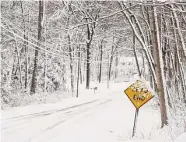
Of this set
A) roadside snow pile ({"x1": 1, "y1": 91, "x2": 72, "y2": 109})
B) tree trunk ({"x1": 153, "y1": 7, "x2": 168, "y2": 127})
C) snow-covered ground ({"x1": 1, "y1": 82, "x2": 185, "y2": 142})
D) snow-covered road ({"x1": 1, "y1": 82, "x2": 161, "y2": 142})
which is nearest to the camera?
snow-covered ground ({"x1": 1, "y1": 82, "x2": 185, "y2": 142})

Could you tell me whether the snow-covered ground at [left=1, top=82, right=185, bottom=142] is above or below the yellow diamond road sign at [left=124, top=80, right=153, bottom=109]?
below

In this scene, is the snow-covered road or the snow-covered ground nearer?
the snow-covered ground

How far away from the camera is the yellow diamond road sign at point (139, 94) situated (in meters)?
11.6

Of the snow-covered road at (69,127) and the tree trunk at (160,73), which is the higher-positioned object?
the tree trunk at (160,73)

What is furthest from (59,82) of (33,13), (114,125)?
(114,125)

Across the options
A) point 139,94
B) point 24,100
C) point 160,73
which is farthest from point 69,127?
point 24,100

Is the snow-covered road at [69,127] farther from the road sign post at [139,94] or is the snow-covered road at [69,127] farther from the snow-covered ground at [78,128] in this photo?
the road sign post at [139,94]

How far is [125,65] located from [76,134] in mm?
88875

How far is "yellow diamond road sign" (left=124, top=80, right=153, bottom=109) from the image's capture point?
38.1 feet

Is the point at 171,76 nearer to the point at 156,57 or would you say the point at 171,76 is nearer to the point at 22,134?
the point at 156,57

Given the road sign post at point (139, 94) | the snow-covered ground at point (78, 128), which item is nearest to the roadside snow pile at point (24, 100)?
the snow-covered ground at point (78, 128)

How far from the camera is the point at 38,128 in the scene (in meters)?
14.1

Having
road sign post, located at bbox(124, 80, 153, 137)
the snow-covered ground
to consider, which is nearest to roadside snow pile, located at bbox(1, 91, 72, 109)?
the snow-covered ground

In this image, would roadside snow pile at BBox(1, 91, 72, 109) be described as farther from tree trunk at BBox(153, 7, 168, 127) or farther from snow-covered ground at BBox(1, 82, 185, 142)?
tree trunk at BBox(153, 7, 168, 127)
